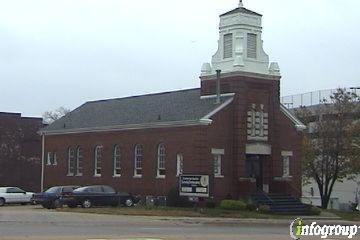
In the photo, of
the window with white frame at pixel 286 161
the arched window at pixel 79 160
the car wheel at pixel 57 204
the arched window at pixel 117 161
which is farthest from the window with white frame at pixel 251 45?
the arched window at pixel 79 160

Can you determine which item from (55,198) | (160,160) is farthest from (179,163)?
(55,198)

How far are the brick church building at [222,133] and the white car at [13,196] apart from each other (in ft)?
18.7

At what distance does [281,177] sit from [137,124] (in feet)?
36.3

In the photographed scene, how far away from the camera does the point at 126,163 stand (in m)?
54.5

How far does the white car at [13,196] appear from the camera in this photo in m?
54.8

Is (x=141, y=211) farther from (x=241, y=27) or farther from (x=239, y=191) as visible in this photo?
(x=241, y=27)

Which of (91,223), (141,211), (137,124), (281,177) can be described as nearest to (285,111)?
(281,177)

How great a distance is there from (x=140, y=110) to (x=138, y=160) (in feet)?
15.2

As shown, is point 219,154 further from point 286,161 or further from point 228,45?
point 228,45

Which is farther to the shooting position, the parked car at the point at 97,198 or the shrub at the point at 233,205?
the parked car at the point at 97,198

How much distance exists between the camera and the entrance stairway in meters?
47.4

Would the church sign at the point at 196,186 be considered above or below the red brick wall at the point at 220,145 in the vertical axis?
below

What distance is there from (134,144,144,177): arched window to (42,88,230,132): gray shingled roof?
6.34ft

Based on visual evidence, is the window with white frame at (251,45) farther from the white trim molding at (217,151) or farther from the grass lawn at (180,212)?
the grass lawn at (180,212)
